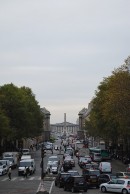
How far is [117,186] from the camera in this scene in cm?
4241

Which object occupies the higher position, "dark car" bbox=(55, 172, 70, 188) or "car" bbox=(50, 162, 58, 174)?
"car" bbox=(50, 162, 58, 174)

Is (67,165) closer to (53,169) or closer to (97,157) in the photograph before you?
(53,169)

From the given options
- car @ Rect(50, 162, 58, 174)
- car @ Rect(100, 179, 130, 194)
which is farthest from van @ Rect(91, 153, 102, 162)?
car @ Rect(100, 179, 130, 194)

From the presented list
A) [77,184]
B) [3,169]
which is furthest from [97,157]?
[77,184]

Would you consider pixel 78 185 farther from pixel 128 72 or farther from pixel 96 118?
pixel 96 118

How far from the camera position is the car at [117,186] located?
41.7 metres

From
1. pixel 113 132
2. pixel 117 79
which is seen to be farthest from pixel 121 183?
pixel 113 132

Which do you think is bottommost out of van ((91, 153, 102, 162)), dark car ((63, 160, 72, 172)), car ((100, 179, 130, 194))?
car ((100, 179, 130, 194))

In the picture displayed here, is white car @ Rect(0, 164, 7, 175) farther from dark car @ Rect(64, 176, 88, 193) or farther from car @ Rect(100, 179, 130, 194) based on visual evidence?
car @ Rect(100, 179, 130, 194)

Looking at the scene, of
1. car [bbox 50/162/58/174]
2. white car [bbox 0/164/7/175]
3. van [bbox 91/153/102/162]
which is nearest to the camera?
white car [bbox 0/164/7/175]

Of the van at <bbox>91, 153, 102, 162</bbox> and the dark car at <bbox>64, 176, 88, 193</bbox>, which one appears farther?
the van at <bbox>91, 153, 102, 162</bbox>

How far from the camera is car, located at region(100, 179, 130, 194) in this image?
41.7 meters

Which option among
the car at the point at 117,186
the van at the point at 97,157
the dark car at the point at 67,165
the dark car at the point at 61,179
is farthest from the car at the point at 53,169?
the van at the point at 97,157

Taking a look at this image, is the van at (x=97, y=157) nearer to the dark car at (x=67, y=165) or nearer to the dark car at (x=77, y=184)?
the dark car at (x=67, y=165)
